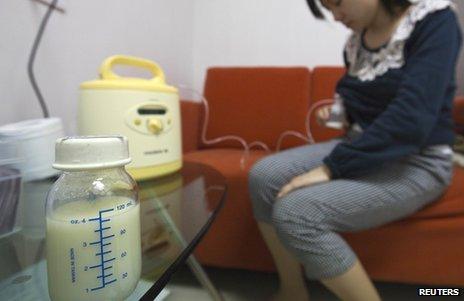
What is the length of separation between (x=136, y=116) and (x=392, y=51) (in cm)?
54

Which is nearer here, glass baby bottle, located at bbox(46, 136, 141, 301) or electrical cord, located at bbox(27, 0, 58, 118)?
glass baby bottle, located at bbox(46, 136, 141, 301)

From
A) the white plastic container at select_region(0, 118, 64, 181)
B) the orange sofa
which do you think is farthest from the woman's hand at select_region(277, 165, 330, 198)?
the white plastic container at select_region(0, 118, 64, 181)

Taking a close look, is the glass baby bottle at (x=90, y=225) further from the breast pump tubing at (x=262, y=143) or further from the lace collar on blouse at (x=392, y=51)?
the breast pump tubing at (x=262, y=143)

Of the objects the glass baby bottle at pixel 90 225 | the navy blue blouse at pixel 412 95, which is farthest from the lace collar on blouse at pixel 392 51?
the glass baby bottle at pixel 90 225

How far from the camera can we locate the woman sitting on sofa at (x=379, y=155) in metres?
0.60

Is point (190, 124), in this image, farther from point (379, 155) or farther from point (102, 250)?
point (102, 250)

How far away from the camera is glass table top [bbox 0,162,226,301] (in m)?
0.31

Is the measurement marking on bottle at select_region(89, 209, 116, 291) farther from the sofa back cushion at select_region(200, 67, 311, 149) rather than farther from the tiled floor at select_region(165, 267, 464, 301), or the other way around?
the sofa back cushion at select_region(200, 67, 311, 149)

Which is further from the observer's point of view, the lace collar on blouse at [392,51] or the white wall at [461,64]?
the white wall at [461,64]

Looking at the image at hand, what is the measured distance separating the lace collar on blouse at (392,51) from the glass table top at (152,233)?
1.39 ft

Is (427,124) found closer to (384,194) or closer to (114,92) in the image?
(384,194)

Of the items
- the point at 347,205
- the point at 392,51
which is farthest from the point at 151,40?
the point at 347,205

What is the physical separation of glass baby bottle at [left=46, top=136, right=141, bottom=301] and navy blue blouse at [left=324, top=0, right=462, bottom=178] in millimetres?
482

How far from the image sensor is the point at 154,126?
593 mm
